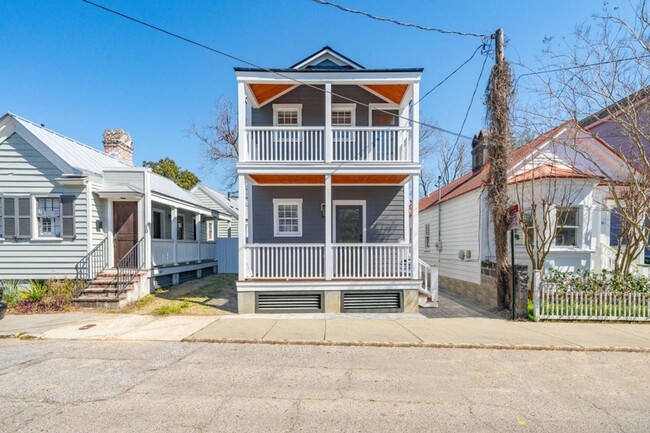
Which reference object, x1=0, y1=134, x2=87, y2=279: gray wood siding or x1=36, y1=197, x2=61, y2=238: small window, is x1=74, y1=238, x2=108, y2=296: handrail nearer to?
x1=0, y1=134, x2=87, y2=279: gray wood siding

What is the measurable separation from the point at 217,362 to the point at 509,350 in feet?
17.3

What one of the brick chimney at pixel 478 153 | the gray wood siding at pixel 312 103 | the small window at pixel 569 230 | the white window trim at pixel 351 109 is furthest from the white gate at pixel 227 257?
the small window at pixel 569 230

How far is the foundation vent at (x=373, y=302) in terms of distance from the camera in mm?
9070

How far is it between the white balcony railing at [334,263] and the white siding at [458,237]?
3186 mm

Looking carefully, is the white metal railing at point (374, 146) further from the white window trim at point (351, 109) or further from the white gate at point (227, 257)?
the white gate at point (227, 257)

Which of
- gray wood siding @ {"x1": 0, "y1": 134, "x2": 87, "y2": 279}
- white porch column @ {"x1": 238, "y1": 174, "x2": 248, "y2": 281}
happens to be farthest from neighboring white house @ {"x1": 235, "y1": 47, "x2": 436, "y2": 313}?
gray wood siding @ {"x1": 0, "y1": 134, "x2": 87, "y2": 279}

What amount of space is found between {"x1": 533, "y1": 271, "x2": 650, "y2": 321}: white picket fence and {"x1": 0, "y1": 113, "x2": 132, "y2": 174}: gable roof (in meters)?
13.3

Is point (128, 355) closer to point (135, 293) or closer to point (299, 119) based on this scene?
point (135, 293)

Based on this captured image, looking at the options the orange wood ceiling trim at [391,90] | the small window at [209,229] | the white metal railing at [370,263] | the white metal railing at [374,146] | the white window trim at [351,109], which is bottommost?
the white metal railing at [370,263]

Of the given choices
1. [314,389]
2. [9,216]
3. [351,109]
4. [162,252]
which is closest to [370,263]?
[314,389]

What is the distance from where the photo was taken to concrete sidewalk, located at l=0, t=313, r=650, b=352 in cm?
639

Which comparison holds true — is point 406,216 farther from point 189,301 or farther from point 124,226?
point 124,226

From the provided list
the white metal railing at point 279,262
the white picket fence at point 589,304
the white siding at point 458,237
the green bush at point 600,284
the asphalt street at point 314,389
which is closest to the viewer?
the asphalt street at point 314,389

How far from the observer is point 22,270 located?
33.0 ft
